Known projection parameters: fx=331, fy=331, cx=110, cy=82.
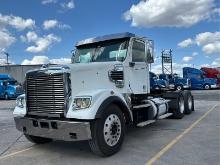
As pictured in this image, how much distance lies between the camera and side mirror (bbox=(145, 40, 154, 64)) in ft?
30.5

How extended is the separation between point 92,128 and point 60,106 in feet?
2.65

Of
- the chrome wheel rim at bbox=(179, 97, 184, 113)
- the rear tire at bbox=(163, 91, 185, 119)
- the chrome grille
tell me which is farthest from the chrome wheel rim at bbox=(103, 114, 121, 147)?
the chrome wheel rim at bbox=(179, 97, 184, 113)

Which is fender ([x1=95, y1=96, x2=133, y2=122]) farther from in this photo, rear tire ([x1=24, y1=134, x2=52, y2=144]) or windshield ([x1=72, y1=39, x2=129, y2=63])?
rear tire ([x1=24, y1=134, x2=52, y2=144])

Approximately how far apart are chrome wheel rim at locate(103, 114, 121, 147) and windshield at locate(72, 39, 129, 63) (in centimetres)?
189

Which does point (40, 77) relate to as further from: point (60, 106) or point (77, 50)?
point (77, 50)

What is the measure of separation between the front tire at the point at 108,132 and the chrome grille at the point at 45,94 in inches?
32.2

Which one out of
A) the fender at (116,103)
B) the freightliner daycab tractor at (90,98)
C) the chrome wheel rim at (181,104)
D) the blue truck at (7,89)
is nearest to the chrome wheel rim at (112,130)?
the freightliner daycab tractor at (90,98)

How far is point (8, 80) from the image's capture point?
31625 mm

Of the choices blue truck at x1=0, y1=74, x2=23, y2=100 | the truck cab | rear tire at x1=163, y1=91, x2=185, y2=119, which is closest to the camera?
rear tire at x1=163, y1=91, x2=185, y2=119

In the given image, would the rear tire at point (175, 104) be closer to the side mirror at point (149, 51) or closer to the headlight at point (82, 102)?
the side mirror at point (149, 51)

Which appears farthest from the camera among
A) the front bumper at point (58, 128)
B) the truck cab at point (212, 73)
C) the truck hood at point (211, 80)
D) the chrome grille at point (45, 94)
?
the truck cab at point (212, 73)

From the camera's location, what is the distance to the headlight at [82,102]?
6.50 m

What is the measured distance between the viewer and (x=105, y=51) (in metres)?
8.60

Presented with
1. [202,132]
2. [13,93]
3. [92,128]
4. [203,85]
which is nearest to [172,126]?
[202,132]
